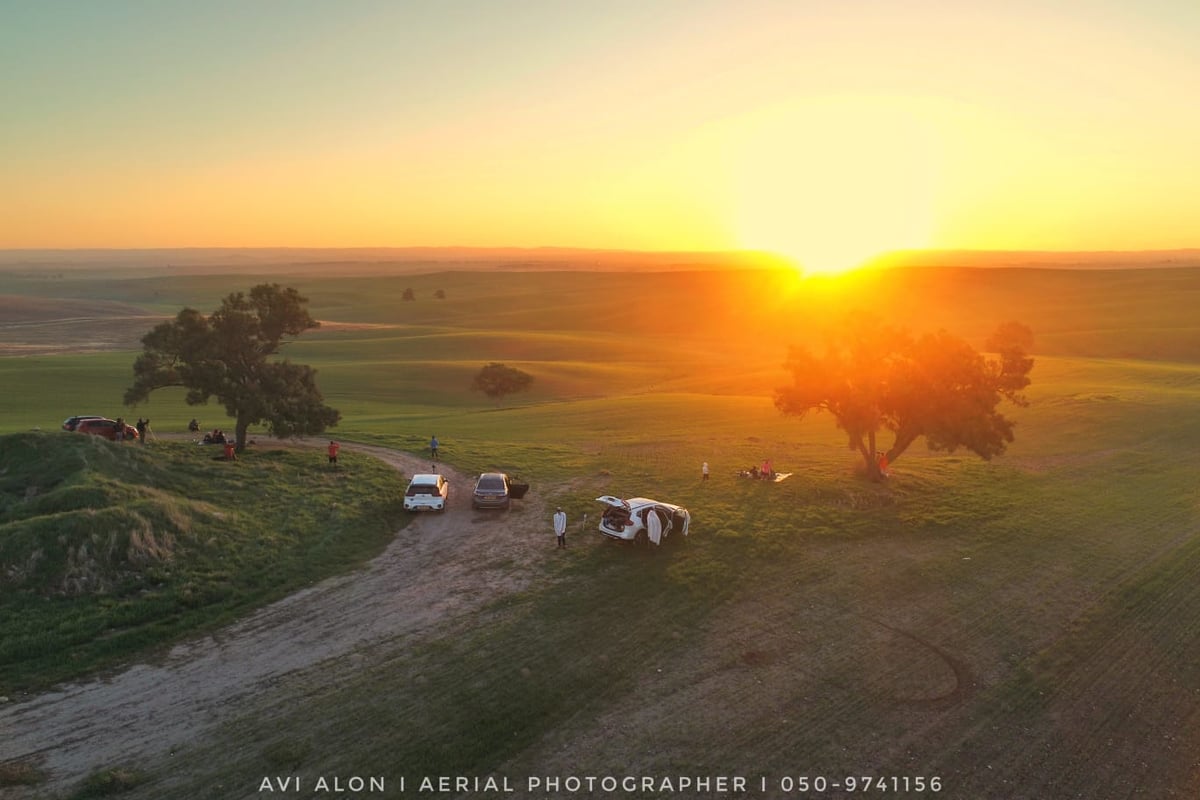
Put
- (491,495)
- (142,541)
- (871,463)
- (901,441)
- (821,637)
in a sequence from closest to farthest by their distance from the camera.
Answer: (821,637)
(142,541)
(491,495)
(901,441)
(871,463)

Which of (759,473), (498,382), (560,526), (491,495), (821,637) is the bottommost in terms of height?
(498,382)

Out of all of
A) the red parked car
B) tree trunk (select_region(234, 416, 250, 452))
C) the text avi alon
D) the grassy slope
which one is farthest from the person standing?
the red parked car

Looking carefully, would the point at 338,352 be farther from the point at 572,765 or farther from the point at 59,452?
the point at 572,765

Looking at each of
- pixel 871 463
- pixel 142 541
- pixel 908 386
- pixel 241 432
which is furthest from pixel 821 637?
pixel 241 432

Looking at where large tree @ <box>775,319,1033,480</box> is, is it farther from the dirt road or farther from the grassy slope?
the grassy slope

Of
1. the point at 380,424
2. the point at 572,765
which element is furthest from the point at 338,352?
the point at 572,765

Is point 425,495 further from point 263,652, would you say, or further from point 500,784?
point 500,784
